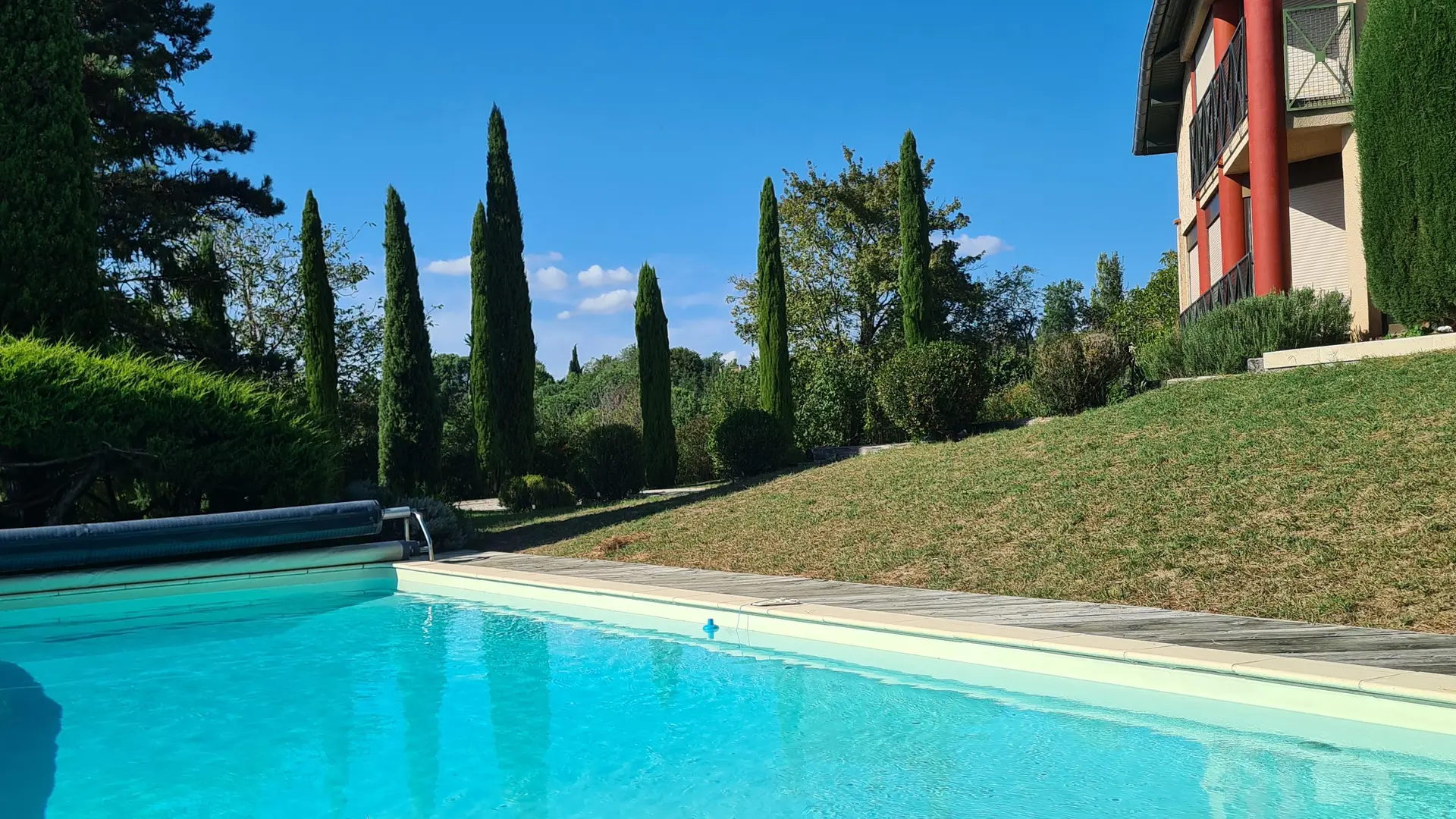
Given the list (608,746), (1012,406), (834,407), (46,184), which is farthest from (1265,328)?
(46,184)

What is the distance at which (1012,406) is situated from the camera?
1855cm

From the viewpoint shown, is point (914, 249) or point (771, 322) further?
point (771, 322)

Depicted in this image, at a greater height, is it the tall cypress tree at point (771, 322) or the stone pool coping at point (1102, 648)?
the tall cypress tree at point (771, 322)

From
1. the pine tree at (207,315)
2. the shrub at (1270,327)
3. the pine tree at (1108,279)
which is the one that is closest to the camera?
the shrub at (1270,327)

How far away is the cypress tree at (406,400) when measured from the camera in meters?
19.7

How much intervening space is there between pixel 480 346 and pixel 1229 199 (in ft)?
52.4

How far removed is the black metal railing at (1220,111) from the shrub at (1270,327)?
11.7 ft

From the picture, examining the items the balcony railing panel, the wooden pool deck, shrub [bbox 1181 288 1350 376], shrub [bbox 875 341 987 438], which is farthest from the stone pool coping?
the balcony railing panel

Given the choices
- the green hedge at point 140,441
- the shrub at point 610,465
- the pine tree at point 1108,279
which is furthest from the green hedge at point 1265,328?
the pine tree at point 1108,279

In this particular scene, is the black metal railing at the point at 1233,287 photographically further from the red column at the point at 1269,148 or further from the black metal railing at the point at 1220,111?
the black metal railing at the point at 1220,111

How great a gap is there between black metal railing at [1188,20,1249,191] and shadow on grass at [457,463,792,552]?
9.47 metres

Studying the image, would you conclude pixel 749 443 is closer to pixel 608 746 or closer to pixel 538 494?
pixel 538 494

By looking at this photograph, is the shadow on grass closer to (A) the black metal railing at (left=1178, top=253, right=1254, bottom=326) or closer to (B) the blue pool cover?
(B) the blue pool cover

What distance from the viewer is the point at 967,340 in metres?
32.3
